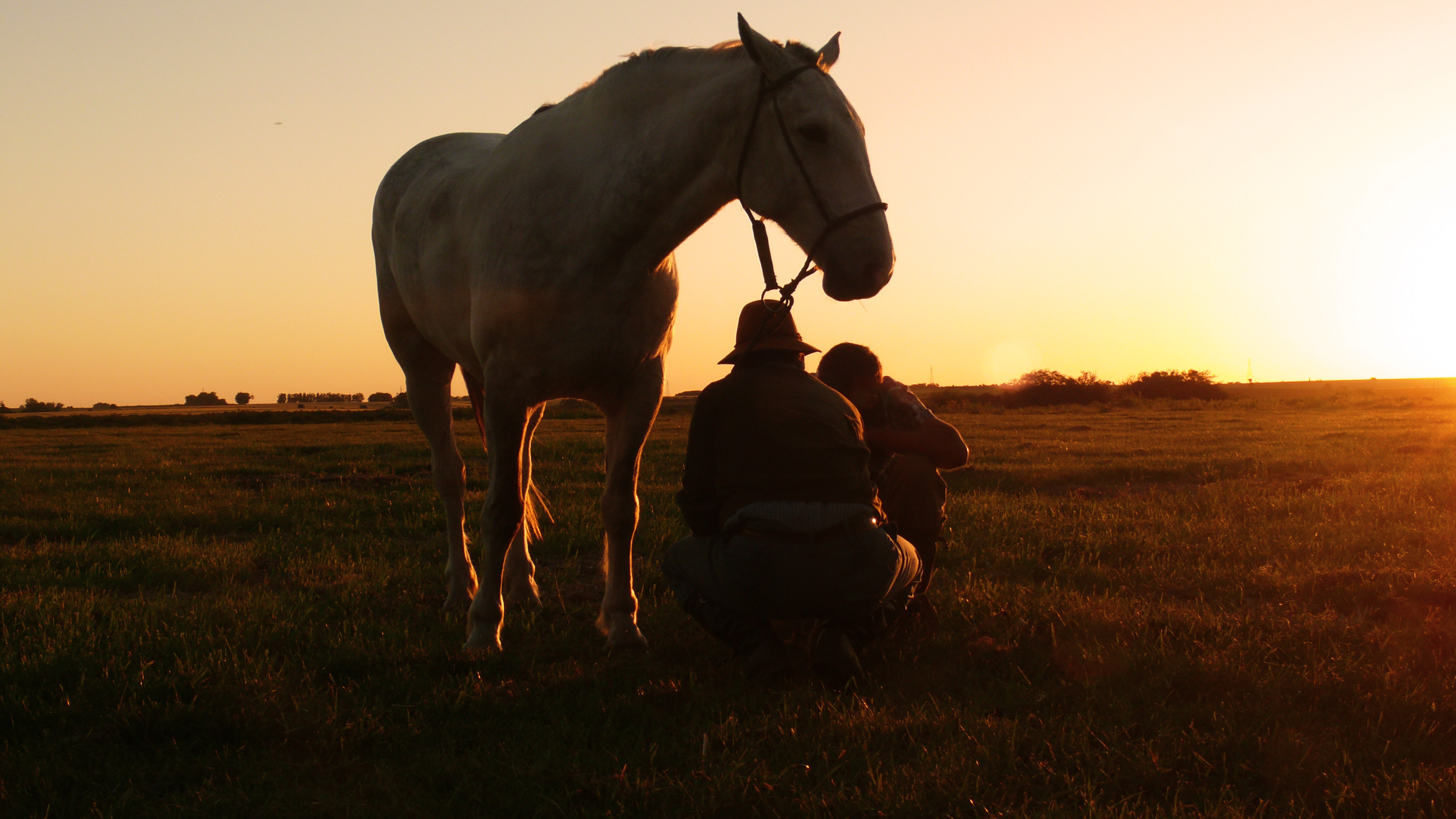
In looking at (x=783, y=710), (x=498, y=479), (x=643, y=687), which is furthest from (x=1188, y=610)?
(x=498, y=479)

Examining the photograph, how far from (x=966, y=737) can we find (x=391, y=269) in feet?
12.8

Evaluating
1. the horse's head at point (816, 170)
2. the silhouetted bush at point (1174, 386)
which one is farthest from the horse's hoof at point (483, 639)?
the silhouetted bush at point (1174, 386)

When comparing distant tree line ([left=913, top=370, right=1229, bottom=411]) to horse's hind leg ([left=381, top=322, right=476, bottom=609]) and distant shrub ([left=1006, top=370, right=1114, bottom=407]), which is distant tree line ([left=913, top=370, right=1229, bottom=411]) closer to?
distant shrub ([left=1006, top=370, right=1114, bottom=407])

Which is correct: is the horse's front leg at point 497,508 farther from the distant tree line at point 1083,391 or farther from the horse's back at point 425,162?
the distant tree line at point 1083,391

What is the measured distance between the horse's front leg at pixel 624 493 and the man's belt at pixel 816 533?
2.74 ft

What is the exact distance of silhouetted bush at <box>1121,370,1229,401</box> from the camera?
176 feet

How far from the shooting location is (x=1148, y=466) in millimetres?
11289

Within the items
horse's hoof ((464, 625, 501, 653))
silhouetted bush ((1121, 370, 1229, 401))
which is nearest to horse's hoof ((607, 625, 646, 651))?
horse's hoof ((464, 625, 501, 653))

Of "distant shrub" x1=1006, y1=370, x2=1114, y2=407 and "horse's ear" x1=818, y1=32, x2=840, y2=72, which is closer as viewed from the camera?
"horse's ear" x1=818, y1=32, x2=840, y2=72

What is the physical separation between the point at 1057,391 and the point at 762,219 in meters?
50.0

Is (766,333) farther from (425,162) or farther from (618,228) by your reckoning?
(425,162)

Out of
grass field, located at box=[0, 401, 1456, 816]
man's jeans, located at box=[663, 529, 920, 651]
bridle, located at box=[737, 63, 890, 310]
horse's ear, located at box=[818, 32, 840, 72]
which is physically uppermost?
horse's ear, located at box=[818, 32, 840, 72]

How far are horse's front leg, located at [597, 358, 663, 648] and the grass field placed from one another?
0.14 meters

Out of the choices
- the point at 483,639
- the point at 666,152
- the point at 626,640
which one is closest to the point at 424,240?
the point at 666,152
